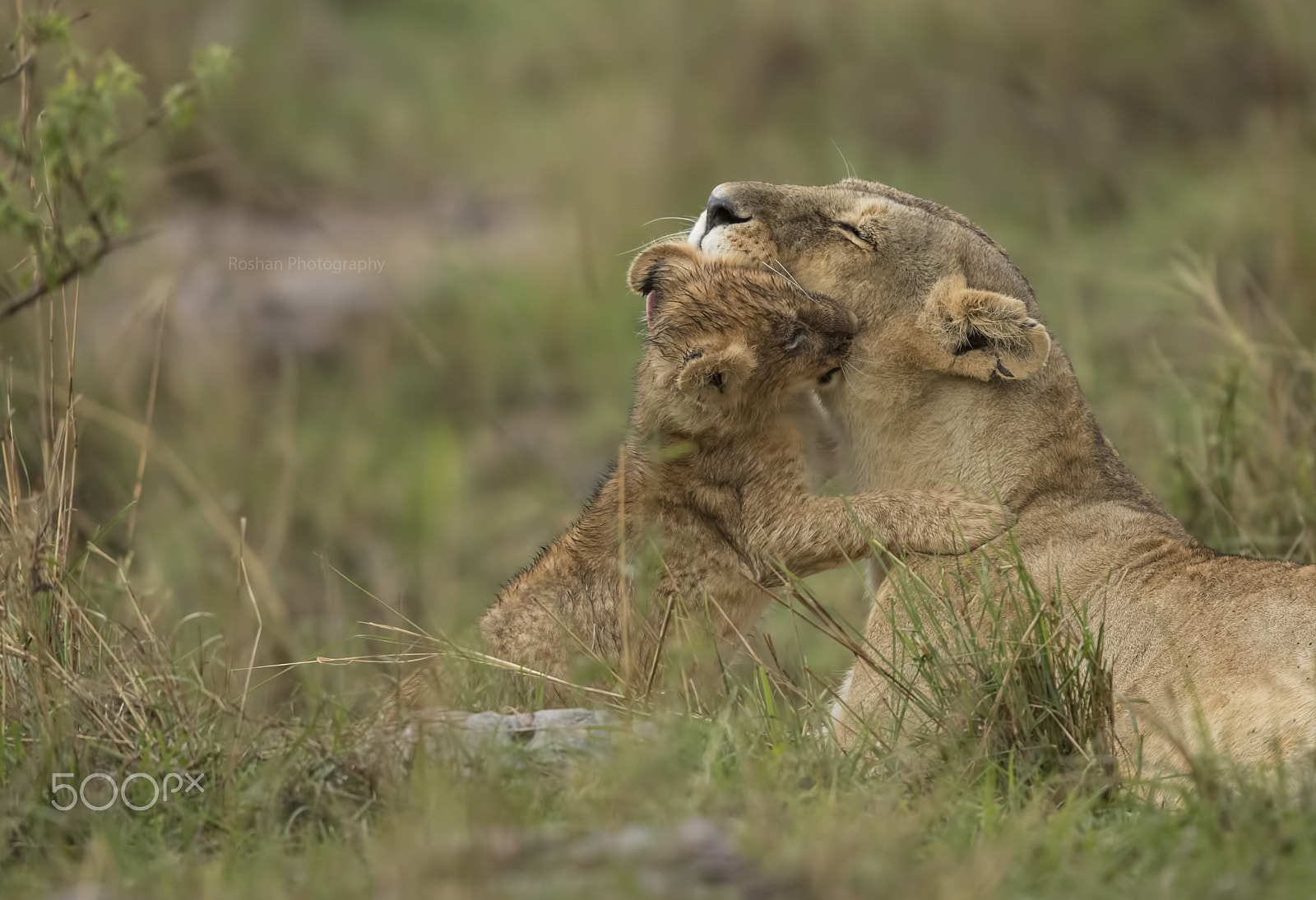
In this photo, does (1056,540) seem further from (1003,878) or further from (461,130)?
(461,130)

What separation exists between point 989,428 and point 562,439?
591 cm

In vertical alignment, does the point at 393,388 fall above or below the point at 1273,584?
below

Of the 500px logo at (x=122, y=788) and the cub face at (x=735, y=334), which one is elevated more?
the cub face at (x=735, y=334)

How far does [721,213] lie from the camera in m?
4.58

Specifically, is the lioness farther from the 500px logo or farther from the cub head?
the 500px logo

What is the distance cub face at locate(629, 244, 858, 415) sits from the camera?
4383 mm

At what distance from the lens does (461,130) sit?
13.8 meters

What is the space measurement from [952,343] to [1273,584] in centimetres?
103

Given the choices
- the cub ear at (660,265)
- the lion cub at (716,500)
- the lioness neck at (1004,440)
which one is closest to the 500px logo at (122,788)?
the lion cub at (716,500)

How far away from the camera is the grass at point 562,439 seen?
3016 mm

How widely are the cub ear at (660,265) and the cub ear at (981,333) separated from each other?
709 millimetres

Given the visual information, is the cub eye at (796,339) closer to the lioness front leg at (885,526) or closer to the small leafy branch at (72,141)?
the lioness front leg at (885,526)

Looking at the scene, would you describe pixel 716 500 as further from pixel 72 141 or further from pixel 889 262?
pixel 72 141

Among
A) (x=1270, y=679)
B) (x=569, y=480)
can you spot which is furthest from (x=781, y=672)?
(x=569, y=480)
